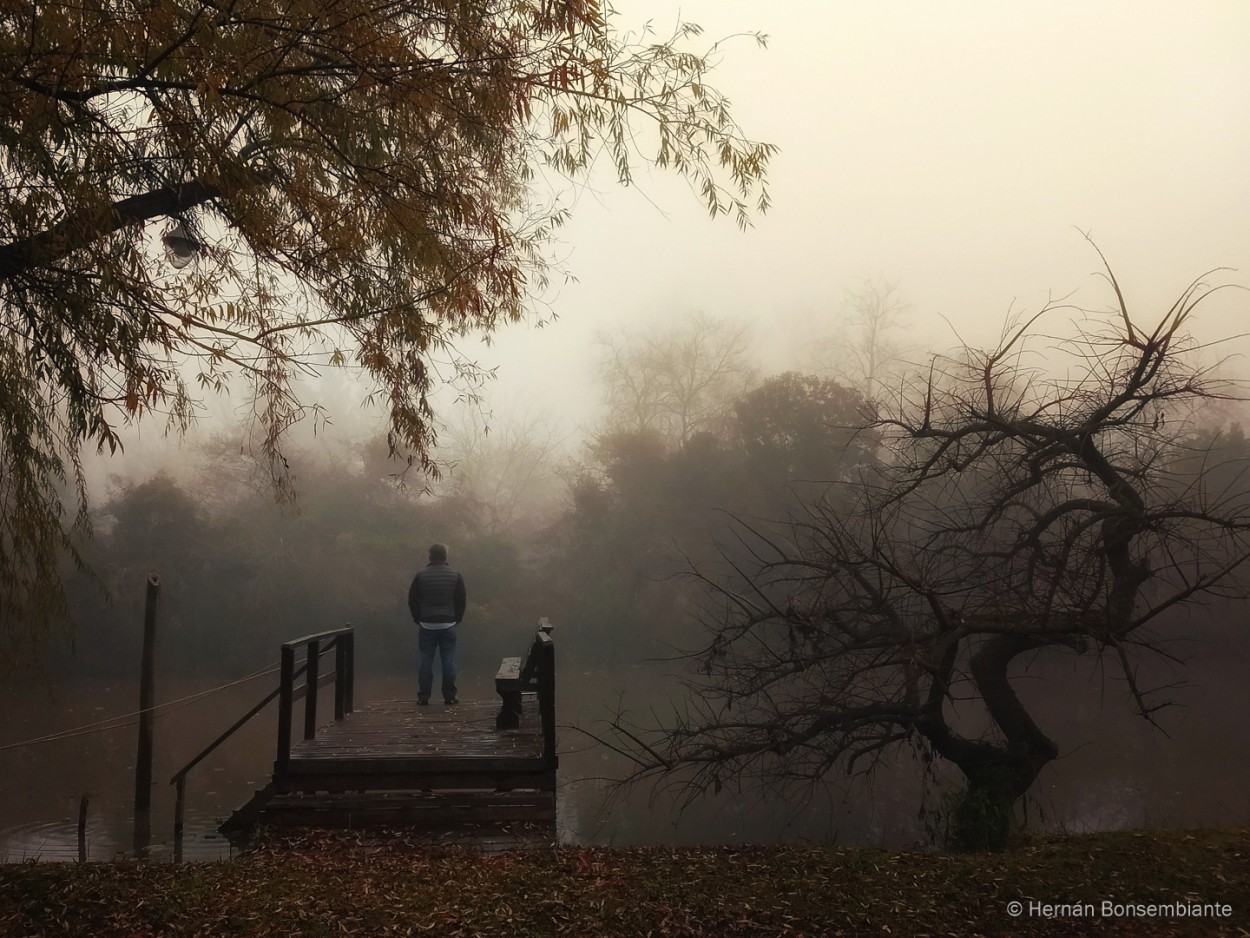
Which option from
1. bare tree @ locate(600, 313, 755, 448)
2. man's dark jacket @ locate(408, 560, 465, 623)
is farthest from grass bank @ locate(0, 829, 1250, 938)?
bare tree @ locate(600, 313, 755, 448)

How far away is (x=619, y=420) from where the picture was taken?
102 feet

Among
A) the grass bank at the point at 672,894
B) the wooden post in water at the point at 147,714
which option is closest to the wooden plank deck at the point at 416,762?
the grass bank at the point at 672,894

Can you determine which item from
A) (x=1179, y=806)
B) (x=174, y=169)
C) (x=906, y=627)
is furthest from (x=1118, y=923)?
(x=1179, y=806)

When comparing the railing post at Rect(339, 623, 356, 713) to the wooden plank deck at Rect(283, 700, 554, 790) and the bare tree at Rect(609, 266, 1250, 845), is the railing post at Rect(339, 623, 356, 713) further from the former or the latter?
the bare tree at Rect(609, 266, 1250, 845)

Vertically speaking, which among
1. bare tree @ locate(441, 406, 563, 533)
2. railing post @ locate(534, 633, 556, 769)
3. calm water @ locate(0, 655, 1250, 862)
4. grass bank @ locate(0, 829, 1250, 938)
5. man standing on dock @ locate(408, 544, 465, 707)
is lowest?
calm water @ locate(0, 655, 1250, 862)

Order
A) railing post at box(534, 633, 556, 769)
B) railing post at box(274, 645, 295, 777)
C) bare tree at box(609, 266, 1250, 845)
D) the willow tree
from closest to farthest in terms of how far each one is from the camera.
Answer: the willow tree < bare tree at box(609, 266, 1250, 845) < railing post at box(274, 645, 295, 777) < railing post at box(534, 633, 556, 769)

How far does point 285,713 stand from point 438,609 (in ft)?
8.25

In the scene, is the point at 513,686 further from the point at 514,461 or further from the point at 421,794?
the point at 514,461

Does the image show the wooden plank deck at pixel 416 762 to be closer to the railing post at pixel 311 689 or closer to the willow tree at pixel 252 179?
the railing post at pixel 311 689

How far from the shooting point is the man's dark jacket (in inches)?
382

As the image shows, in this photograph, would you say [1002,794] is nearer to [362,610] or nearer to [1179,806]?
[1179,806]

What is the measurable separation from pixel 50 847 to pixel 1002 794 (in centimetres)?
871

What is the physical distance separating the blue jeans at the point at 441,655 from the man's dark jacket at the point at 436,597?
0.58ft

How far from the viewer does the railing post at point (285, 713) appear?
7156 mm
